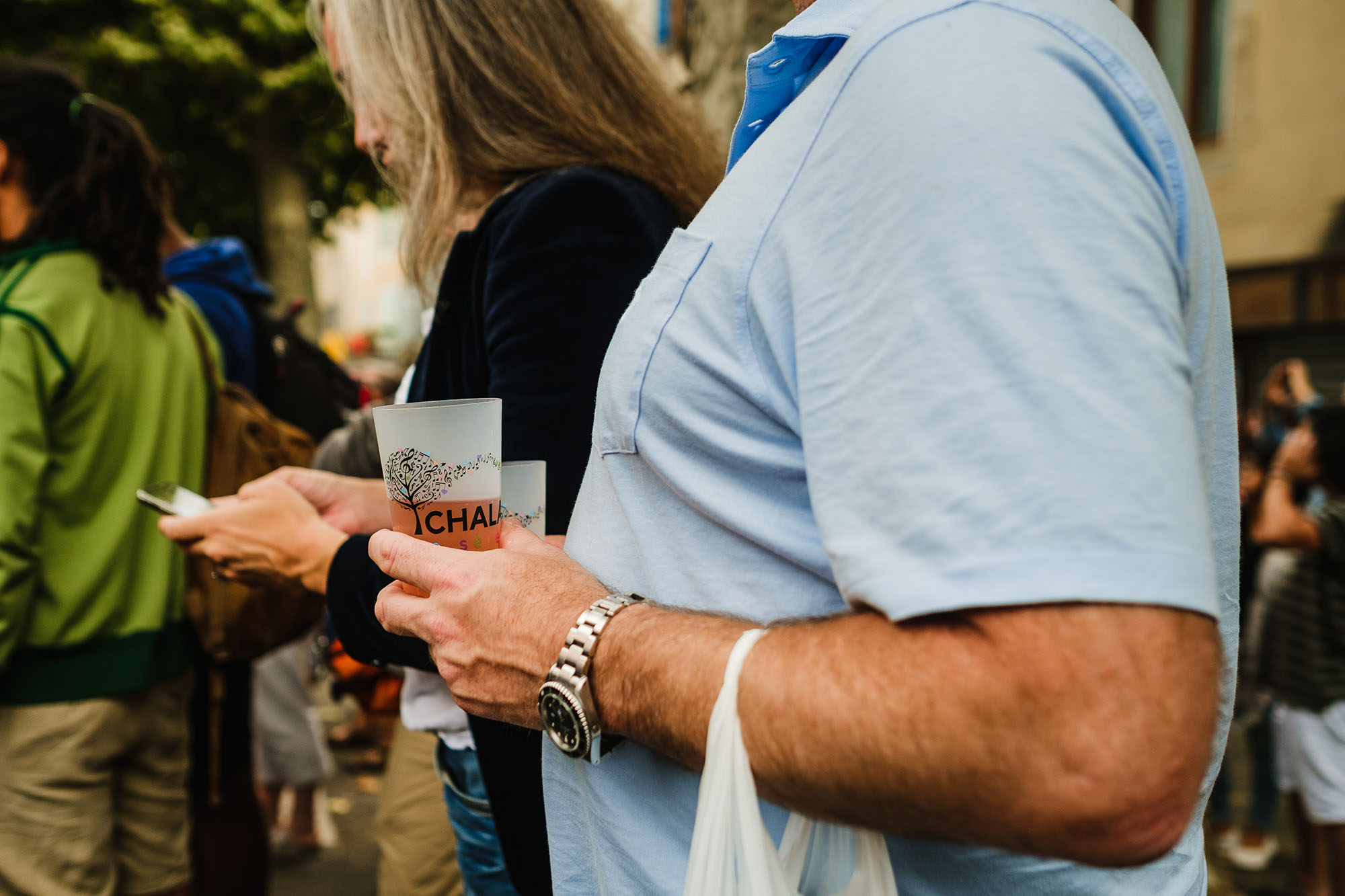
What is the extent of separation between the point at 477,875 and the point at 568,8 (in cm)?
166

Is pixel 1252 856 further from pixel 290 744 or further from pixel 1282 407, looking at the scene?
pixel 290 744

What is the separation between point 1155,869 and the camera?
0.86 metres

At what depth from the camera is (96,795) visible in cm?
239

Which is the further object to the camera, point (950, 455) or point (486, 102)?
point (486, 102)

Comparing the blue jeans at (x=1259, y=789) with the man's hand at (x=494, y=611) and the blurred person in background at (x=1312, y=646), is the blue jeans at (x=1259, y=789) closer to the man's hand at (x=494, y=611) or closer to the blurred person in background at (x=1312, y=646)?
the blurred person in background at (x=1312, y=646)

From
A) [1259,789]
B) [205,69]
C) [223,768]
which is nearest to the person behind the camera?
[223,768]

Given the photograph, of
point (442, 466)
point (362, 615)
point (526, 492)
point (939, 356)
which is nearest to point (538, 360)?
point (526, 492)

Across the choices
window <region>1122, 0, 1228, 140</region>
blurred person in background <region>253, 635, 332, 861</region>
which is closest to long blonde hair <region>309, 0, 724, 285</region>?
blurred person in background <region>253, 635, 332, 861</region>

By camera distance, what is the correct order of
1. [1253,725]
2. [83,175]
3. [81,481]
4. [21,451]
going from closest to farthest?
[21,451] → [81,481] → [83,175] → [1253,725]

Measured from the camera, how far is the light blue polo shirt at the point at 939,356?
23.4 inches

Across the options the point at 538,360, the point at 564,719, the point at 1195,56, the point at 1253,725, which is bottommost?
the point at 1253,725

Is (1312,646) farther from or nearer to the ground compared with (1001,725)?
nearer to the ground

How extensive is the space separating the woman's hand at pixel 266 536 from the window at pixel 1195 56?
950cm

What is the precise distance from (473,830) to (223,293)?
2.42 m
